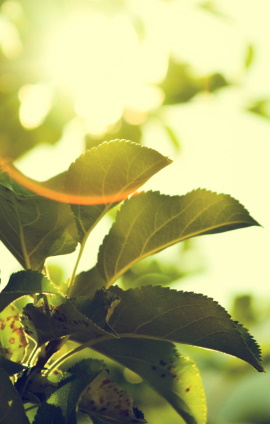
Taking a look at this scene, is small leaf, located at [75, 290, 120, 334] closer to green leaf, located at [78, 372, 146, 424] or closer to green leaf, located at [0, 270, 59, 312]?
green leaf, located at [0, 270, 59, 312]

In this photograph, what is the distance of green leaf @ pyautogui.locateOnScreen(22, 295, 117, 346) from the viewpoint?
521mm

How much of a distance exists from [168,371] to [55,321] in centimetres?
19

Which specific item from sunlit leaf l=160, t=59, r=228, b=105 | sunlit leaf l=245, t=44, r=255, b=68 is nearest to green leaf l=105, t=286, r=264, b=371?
sunlit leaf l=160, t=59, r=228, b=105

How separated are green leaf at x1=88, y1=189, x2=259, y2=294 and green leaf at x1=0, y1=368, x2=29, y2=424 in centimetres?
21

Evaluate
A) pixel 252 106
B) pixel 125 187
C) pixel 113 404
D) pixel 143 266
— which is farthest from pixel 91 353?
pixel 252 106

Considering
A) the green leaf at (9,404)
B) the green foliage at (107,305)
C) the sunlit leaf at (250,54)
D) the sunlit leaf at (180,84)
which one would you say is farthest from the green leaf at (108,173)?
the sunlit leaf at (250,54)

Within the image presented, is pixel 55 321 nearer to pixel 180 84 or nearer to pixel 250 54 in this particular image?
pixel 180 84

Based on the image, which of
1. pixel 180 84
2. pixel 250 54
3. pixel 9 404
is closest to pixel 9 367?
pixel 9 404

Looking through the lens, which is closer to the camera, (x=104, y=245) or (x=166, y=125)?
(x=104, y=245)

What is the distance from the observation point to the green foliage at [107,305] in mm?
542

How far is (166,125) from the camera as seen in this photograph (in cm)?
178

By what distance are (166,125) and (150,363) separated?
1.25m

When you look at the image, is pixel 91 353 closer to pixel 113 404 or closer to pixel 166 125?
pixel 113 404

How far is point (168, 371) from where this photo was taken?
655 millimetres
